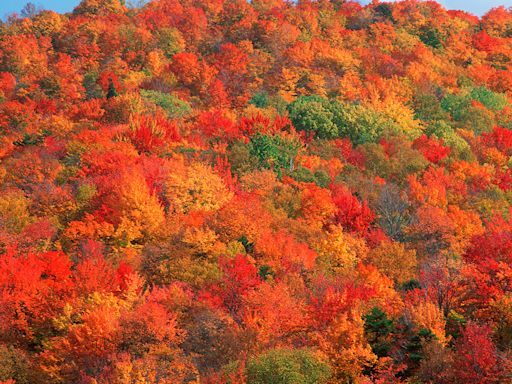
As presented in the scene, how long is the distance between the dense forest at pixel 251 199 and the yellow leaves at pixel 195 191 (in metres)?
0.21

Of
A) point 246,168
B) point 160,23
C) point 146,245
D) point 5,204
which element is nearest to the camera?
point 146,245

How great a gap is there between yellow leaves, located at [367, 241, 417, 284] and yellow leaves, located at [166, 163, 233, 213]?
49.9 ft

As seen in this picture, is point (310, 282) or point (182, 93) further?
point (182, 93)

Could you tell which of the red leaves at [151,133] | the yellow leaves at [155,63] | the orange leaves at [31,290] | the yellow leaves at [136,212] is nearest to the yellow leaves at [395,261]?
the yellow leaves at [136,212]

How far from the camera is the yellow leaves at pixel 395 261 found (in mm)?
56031

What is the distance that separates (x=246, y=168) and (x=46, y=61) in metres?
60.2

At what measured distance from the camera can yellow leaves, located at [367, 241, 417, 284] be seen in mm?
56031

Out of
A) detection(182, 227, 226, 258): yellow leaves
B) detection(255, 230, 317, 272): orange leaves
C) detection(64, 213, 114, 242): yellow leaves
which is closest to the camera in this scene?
detection(255, 230, 317, 272): orange leaves

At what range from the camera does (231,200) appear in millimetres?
63500

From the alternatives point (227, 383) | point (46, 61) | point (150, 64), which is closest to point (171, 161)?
point (227, 383)

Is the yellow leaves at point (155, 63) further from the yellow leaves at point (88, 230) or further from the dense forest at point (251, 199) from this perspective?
the yellow leaves at point (88, 230)

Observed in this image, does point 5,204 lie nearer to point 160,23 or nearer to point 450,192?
point 450,192

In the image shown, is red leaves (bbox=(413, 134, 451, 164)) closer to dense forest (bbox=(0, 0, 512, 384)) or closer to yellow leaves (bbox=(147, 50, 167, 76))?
dense forest (bbox=(0, 0, 512, 384))

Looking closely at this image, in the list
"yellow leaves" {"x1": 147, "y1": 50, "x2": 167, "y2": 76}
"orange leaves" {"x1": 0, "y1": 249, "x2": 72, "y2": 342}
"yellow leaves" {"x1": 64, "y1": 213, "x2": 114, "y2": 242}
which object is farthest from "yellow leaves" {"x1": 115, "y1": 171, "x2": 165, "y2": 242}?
"yellow leaves" {"x1": 147, "y1": 50, "x2": 167, "y2": 76}
